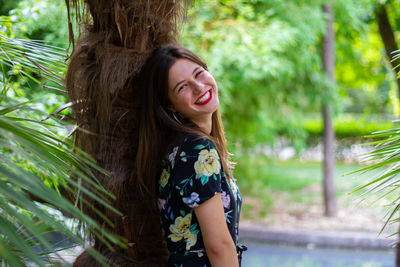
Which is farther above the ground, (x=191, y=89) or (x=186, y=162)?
(x=191, y=89)

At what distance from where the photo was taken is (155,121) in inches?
62.1

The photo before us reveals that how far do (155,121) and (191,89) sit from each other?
158 millimetres

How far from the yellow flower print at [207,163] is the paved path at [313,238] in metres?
4.29

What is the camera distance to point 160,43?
1.67 m

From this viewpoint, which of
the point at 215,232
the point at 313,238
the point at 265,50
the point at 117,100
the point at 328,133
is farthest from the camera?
the point at 328,133

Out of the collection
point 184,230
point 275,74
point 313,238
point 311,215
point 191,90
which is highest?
point 191,90

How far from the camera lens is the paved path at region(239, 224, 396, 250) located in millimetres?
5371

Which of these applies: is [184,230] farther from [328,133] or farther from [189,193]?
[328,133]

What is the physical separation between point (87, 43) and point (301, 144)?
228 inches

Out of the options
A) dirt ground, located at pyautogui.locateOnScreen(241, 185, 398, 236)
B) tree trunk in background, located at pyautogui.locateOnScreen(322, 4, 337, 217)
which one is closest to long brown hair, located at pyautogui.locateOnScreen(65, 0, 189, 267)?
dirt ground, located at pyautogui.locateOnScreen(241, 185, 398, 236)

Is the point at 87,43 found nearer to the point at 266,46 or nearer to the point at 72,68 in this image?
the point at 72,68

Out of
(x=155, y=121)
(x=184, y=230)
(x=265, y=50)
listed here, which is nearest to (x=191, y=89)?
(x=155, y=121)

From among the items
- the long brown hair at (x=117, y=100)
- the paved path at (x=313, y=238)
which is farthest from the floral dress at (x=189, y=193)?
the paved path at (x=313, y=238)

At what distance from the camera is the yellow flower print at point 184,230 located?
149 cm
